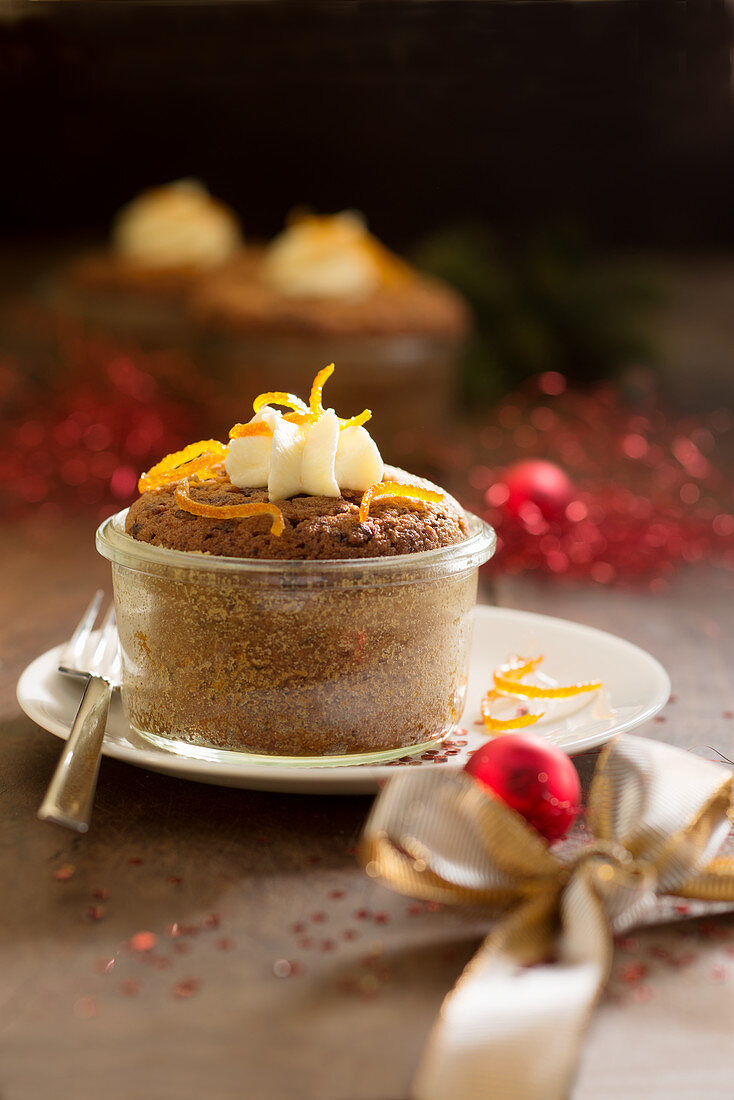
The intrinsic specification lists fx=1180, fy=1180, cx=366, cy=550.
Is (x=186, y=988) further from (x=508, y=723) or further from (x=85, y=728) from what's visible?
(x=508, y=723)

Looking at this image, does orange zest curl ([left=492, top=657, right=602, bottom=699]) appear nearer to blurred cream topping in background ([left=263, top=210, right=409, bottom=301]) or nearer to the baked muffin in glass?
the baked muffin in glass

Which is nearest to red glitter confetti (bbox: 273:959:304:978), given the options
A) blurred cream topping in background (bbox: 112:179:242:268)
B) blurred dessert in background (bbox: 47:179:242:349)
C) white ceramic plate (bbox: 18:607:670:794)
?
white ceramic plate (bbox: 18:607:670:794)

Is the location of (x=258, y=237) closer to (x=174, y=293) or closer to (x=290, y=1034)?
(x=174, y=293)

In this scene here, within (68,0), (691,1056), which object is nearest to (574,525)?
(691,1056)

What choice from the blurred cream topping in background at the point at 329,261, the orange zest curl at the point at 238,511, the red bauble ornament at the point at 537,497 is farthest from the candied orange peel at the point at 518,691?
the blurred cream topping in background at the point at 329,261

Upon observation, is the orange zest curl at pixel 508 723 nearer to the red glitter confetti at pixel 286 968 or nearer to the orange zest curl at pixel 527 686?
the orange zest curl at pixel 527 686

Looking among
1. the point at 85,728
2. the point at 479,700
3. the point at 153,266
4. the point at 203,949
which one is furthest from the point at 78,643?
the point at 153,266

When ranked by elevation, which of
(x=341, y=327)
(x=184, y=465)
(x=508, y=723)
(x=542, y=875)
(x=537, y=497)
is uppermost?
(x=184, y=465)
